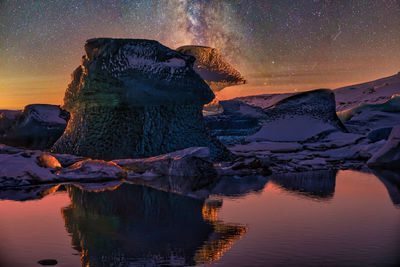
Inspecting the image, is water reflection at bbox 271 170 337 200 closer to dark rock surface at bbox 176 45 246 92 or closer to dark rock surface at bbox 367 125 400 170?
dark rock surface at bbox 367 125 400 170

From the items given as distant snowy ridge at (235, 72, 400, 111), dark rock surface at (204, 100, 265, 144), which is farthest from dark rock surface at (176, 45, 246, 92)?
distant snowy ridge at (235, 72, 400, 111)

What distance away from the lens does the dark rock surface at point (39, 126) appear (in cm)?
1692

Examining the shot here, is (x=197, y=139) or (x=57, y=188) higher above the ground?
(x=197, y=139)

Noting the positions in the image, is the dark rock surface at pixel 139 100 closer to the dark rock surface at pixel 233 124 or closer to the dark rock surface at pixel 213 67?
the dark rock surface at pixel 213 67

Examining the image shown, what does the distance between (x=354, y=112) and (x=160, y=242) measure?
2614 cm

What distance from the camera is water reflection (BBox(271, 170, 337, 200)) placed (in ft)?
15.4

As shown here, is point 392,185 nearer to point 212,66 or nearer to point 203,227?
point 203,227

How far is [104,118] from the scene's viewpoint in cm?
905

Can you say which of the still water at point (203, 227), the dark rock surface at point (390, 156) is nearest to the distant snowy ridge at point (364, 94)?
the dark rock surface at point (390, 156)

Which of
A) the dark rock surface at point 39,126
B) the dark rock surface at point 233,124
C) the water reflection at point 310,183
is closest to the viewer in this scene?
the water reflection at point 310,183

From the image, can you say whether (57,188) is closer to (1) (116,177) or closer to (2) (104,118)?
(1) (116,177)

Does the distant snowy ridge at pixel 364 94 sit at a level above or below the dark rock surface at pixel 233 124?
above

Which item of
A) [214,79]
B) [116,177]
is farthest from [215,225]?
[214,79]

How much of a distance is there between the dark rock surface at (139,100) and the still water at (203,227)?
3.65 m
